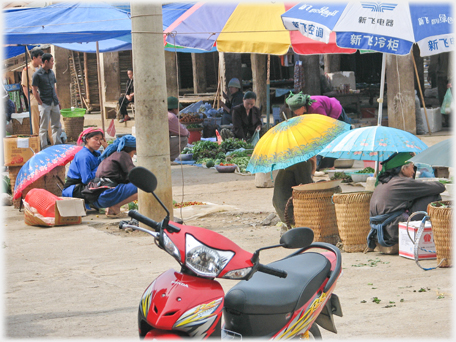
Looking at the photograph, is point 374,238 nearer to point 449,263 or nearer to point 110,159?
point 449,263

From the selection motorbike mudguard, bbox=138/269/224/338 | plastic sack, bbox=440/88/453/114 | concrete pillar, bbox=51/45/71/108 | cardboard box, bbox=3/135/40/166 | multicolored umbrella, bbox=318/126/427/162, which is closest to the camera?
motorbike mudguard, bbox=138/269/224/338

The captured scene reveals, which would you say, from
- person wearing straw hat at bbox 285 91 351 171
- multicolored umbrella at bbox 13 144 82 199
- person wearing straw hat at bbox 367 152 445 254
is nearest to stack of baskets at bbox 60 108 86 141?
multicolored umbrella at bbox 13 144 82 199

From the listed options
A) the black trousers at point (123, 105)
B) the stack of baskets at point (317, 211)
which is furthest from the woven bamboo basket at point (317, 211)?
the black trousers at point (123, 105)

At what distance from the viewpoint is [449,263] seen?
536 centimetres

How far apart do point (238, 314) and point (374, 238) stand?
333 cm

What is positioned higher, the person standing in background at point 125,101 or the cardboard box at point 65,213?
the person standing in background at point 125,101

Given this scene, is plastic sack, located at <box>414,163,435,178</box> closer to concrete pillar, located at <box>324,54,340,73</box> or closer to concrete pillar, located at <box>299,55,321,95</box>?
concrete pillar, located at <box>299,55,321,95</box>

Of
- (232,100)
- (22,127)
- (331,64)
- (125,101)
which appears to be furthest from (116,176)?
(331,64)

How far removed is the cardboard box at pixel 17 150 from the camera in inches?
377

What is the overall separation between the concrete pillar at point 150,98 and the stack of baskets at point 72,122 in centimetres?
941

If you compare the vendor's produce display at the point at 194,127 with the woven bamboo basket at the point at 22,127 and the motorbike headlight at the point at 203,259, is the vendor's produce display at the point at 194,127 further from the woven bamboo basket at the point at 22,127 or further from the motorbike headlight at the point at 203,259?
the motorbike headlight at the point at 203,259

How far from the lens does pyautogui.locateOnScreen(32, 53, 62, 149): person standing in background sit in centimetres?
1336

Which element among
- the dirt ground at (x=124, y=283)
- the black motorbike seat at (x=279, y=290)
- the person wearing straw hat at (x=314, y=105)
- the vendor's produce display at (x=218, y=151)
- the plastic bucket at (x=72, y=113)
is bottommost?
the dirt ground at (x=124, y=283)

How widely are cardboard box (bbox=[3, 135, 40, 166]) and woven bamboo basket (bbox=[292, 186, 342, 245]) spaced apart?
16.9ft
